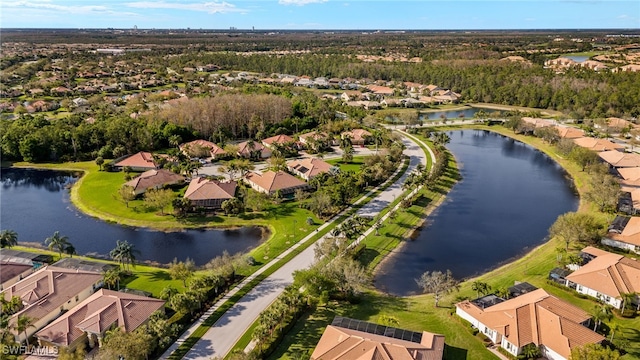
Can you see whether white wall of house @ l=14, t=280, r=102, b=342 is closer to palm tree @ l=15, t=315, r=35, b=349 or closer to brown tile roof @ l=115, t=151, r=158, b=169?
palm tree @ l=15, t=315, r=35, b=349

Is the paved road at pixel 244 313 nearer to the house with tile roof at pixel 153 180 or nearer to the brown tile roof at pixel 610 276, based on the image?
the brown tile roof at pixel 610 276

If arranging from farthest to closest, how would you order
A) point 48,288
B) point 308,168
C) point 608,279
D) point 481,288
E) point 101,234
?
point 308,168, point 101,234, point 608,279, point 481,288, point 48,288

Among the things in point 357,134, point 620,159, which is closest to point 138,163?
point 357,134

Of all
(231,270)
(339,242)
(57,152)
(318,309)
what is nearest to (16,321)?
(231,270)

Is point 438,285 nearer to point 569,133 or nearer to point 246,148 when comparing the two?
point 246,148

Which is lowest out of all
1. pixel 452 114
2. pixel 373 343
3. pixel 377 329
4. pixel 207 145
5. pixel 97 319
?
pixel 377 329

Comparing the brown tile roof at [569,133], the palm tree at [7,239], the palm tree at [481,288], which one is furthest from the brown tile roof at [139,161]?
the brown tile roof at [569,133]

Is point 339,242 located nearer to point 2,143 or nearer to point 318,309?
point 318,309
